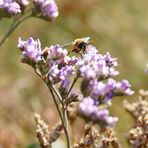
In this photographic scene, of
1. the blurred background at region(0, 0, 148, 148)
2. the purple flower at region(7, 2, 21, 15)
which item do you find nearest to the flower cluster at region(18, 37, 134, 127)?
the purple flower at region(7, 2, 21, 15)

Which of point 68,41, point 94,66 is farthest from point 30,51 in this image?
point 68,41

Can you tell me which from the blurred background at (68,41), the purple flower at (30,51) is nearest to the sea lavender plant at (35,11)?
the purple flower at (30,51)

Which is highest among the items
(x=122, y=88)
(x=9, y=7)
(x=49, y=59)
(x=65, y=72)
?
(x=9, y=7)

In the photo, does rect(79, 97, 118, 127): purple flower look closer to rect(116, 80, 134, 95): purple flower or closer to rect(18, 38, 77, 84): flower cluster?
rect(116, 80, 134, 95): purple flower

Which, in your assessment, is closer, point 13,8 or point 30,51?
point 30,51

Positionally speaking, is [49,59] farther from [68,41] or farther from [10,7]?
[68,41]
